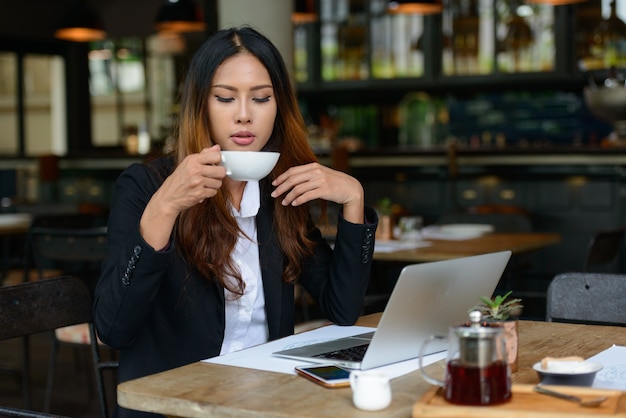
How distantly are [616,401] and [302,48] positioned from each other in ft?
32.5

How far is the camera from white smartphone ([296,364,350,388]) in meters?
1.58

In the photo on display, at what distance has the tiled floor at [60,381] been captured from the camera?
4.48m

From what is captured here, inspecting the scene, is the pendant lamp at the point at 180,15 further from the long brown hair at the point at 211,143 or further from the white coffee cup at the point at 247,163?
the white coffee cup at the point at 247,163

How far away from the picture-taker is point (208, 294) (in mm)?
2098

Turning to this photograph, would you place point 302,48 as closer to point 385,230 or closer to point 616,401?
point 385,230

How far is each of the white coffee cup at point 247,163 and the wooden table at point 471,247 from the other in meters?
2.07

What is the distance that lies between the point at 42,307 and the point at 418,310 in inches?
42.3

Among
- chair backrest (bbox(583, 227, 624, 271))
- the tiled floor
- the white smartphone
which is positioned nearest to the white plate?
chair backrest (bbox(583, 227, 624, 271))

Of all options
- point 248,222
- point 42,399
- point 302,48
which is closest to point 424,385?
point 248,222

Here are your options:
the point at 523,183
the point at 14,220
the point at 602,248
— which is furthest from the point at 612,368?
the point at 523,183

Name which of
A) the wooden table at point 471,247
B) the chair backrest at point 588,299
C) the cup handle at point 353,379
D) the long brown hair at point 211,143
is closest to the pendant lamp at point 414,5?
the wooden table at point 471,247

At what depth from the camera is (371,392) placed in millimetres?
1422

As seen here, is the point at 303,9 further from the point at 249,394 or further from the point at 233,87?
the point at 249,394

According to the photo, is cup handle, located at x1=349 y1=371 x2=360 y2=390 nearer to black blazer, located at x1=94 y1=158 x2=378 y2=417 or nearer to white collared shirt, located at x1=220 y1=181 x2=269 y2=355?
black blazer, located at x1=94 y1=158 x2=378 y2=417
